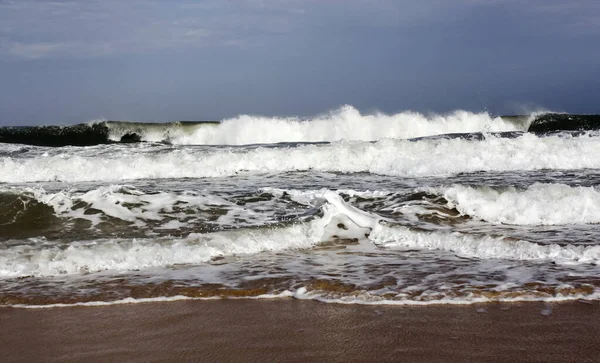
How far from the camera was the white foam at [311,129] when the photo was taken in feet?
73.4

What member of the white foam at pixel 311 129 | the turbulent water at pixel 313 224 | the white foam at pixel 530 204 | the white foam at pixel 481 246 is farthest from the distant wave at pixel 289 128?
the white foam at pixel 481 246

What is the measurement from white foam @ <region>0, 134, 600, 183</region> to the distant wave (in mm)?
7529

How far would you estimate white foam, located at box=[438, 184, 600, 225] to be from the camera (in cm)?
762

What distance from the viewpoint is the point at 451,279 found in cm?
492

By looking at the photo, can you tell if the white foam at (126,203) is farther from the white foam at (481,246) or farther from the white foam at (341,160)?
the white foam at (341,160)

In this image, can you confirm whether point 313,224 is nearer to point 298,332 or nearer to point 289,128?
point 298,332

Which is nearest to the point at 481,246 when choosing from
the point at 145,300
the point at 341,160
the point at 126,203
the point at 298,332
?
the point at 298,332

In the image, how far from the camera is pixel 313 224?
280 inches

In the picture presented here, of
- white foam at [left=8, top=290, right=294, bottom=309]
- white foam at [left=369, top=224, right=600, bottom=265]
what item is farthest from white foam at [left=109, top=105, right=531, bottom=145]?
white foam at [left=8, top=290, right=294, bottom=309]

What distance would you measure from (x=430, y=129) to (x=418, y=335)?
1969cm

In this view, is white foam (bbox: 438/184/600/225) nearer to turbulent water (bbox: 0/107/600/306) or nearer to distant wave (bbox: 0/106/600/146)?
turbulent water (bbox: 0/107/600/306)

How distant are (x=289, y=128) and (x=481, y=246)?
17378mm

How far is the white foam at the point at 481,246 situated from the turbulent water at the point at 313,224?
0.8 inches

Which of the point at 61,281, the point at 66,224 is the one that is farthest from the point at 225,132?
the point at 61,281
